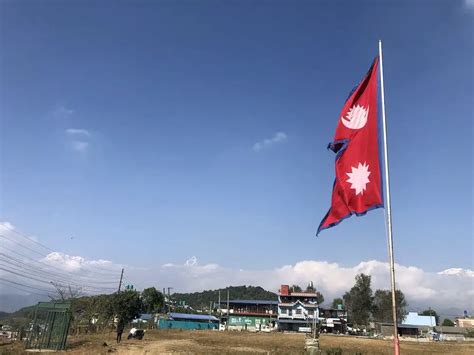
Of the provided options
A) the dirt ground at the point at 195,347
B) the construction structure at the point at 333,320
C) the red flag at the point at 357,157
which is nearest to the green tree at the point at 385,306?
the construction structure at the point at 333,320

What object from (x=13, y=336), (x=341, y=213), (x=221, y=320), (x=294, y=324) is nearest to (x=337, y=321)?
(x=294, y=324)

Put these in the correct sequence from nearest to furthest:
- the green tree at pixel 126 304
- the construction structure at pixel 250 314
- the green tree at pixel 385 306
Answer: the green tree at pixel 126 304, the construction structure at pixel 250 314, the green tree at pixel 385 306

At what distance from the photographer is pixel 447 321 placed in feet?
465

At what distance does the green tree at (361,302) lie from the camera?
12412cm

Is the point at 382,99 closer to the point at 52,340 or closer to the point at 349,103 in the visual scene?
the point at 349,103

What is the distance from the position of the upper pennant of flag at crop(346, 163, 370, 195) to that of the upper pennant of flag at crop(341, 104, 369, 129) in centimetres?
118

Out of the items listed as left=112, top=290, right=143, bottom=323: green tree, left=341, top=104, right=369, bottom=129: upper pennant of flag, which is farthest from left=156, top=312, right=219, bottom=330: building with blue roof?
left=341, top=104, right=369, bottom=129: upper pennant of flag

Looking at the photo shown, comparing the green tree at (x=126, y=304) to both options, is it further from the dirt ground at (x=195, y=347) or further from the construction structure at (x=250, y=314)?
the construction structure at (x=250, y=314)

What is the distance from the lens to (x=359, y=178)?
1161cm

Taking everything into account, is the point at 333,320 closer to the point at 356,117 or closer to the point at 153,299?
the point at 153,299

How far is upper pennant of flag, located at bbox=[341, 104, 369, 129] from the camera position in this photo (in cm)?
1195

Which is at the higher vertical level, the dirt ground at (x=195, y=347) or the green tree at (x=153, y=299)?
the green tree at (x=153, y=299)

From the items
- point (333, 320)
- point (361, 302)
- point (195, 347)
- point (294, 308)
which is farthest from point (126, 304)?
point (361, 302)

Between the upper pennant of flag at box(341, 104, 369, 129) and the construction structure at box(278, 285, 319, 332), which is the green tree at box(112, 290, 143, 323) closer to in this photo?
the construction structure at box(278, 285, 319, 332)
